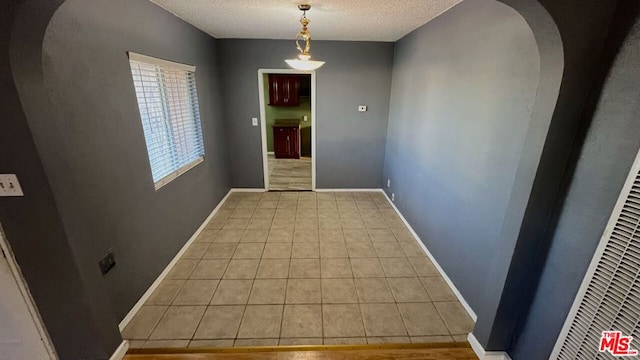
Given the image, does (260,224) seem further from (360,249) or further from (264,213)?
(360,249)

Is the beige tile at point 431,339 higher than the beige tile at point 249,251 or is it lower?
lower


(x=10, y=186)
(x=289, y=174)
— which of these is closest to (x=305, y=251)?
(x=10, y=186)

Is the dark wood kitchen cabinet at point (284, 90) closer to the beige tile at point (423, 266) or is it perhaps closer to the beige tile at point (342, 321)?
the beige tile at point (423, 266)

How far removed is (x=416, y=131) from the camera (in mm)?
3186

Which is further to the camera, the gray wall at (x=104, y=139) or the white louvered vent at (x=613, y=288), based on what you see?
the gray wall at (x=104, y=139)

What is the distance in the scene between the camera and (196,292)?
2.31m

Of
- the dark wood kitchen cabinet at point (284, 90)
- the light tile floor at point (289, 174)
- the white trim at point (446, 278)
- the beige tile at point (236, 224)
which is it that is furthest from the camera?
the dark wood kitchen cabinet at point (284, 90)

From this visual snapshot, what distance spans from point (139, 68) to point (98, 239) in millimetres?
1385

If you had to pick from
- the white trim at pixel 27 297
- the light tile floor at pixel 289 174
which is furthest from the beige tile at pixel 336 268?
the light tile floor at pixel 289 174

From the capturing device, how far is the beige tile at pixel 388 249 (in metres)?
2.89

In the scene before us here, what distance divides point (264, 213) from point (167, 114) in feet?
5.95

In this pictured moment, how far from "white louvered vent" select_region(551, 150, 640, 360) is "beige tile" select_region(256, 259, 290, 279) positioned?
2.01m

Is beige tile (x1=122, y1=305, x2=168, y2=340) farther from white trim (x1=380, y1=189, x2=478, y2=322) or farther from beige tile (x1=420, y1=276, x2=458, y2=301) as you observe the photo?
white trim (x1=380, y1=189, x2=478, y2=322)

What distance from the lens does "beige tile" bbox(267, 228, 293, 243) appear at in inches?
124
